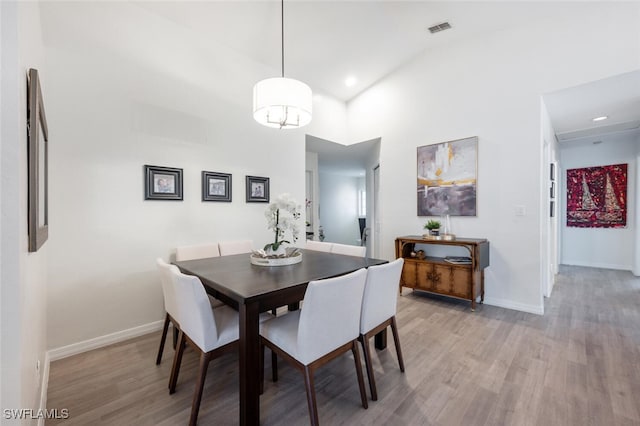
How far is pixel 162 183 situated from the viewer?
2.64 metres

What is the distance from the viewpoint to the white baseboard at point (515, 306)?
2.92 metres

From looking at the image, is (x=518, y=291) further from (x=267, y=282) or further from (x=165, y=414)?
(x=165, y=414)

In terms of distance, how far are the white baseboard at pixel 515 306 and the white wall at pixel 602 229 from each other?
139 inches

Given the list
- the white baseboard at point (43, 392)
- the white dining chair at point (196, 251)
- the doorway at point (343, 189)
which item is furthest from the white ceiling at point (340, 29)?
the white baseboard at point (43, 392)

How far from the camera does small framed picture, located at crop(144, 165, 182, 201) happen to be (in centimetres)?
255

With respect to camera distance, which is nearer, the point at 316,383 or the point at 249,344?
the point at 249,344

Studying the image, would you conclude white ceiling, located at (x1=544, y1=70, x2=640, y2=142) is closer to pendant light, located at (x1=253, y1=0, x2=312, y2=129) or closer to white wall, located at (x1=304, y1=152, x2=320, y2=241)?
pendant light, located at (x1=253, y1=0, x2=312, y2=129)

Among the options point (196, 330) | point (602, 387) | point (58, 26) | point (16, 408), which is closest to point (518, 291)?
point (602, 387)

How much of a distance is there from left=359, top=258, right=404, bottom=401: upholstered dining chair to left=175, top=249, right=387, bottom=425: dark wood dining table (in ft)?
0.81

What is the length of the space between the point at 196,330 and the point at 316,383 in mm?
878

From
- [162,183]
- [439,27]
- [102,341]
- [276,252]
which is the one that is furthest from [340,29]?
[102,341]

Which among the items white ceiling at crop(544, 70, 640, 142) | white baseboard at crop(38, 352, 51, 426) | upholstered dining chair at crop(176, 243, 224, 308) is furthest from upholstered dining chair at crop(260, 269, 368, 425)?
white ceiling at crop(544, 70, 640, 142)

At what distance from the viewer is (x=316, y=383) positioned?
5.79 ft

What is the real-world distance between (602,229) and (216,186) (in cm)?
685
